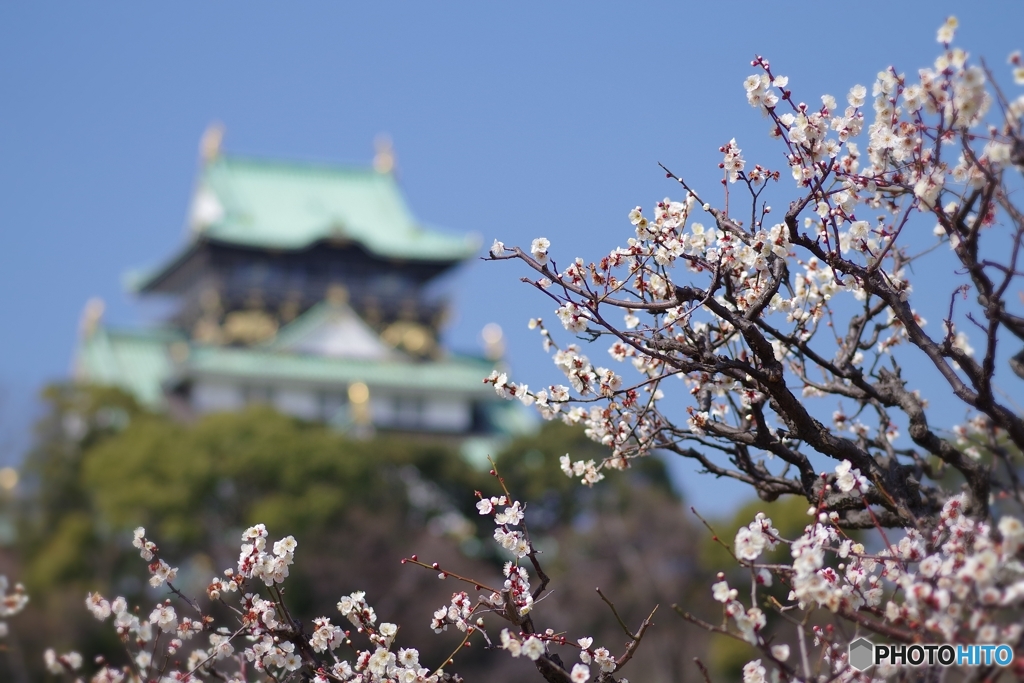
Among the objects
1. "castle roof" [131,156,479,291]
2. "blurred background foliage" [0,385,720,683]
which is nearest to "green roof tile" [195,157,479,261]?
"castle roof" [131,156,479,291]

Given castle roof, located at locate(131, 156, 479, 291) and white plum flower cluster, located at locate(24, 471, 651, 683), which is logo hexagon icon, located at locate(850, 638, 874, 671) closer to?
white plum flower cluster, located at locate(24, 471, 651, 683)

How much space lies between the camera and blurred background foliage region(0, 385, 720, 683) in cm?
2712

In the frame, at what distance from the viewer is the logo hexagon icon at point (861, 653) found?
15.1 ft

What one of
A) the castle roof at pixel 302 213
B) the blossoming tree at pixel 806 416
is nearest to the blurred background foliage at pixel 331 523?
the castle roof at pixel 302 213

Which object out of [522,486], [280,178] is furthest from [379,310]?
[522,486]

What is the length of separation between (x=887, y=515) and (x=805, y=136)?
5.07 feet

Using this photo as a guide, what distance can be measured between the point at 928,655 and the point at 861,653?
0.51 metres

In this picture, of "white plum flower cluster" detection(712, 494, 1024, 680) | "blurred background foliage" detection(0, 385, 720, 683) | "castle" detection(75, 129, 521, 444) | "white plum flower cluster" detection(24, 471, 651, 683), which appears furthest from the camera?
"castle" detection(75, 129, 521, 444)

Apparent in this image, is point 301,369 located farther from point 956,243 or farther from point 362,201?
point 956,243

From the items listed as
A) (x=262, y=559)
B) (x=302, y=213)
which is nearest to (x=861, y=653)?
(x=262, y=559)

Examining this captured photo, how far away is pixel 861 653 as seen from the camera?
470 centimetres

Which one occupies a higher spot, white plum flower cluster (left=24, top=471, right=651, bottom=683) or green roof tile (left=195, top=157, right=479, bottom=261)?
green roof tile (left=195, top=157, right=479, bottom=261)

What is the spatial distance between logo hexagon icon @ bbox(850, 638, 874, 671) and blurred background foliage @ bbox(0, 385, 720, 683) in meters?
20.8

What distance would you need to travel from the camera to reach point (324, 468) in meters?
30.2
